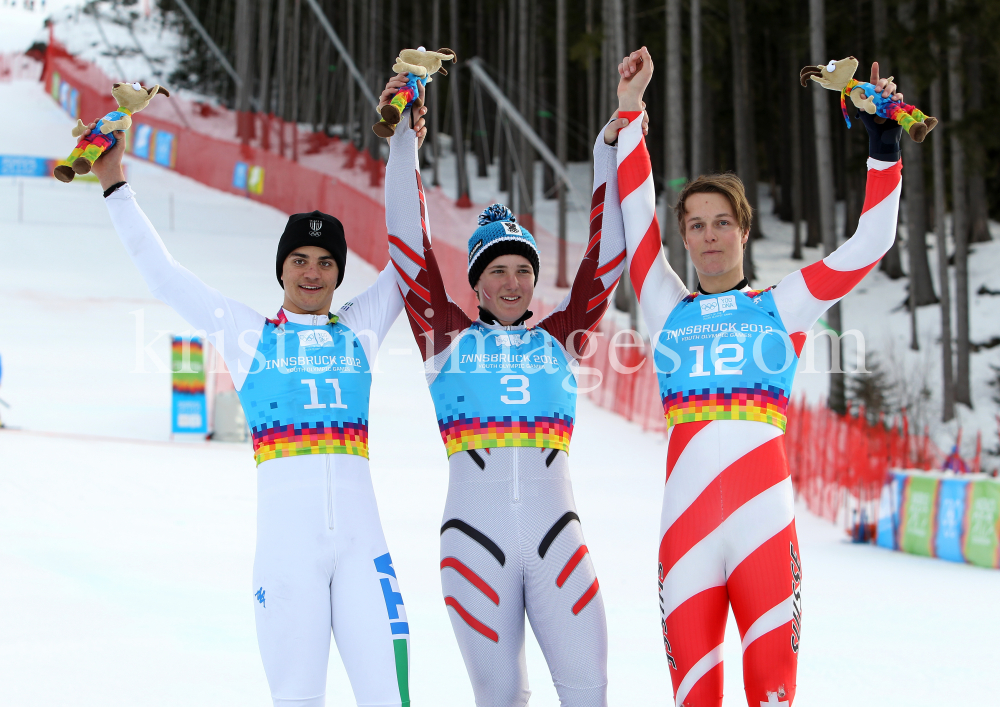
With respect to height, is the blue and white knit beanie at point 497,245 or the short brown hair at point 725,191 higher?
the short brown hair at point 725,191

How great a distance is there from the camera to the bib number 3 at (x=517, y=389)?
3.58m

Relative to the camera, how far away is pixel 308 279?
3596 millimetres

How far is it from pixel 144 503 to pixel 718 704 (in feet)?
23.1

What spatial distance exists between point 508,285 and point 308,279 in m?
0.75

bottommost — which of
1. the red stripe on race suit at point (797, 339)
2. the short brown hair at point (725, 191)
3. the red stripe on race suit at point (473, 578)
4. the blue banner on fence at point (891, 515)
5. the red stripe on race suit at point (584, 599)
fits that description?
the blue banner on fence at point (891, 515)

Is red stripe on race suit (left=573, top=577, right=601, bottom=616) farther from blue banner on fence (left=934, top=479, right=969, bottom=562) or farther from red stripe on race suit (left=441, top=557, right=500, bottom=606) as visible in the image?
blue banner on fence (left=934, top=479, right=969, bottom=562)

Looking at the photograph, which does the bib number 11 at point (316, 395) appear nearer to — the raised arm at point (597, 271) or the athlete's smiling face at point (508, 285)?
the athlete's smiling face at point (508, 285)

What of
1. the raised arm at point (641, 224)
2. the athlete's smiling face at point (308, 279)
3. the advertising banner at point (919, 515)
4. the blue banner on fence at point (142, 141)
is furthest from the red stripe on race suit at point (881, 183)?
the blue banner on fence at point (142, 141)

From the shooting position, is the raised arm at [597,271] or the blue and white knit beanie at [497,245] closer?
the blue and white knit beanie at [497,245]

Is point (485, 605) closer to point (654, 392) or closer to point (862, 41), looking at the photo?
point (654, 392)

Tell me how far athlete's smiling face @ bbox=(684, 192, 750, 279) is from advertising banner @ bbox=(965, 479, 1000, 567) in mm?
6790

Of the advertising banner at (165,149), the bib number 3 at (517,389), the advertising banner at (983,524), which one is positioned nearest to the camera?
the bib number 3 at (517,389)

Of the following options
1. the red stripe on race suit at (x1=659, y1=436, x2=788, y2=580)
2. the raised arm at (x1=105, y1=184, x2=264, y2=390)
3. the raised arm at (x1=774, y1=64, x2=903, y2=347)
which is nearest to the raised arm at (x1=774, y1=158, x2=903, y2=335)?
the raised arm at (x1=774, y1=64, x2=903, y2=347)

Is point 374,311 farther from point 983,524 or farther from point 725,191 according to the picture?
point 983,524
